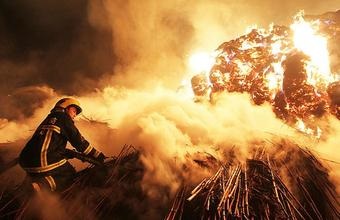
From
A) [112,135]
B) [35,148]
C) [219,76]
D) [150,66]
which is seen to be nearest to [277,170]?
[112,135]

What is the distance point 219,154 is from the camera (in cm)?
715

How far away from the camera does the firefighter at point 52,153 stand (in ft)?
18.0

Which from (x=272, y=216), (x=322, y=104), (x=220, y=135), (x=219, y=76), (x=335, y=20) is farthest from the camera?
(x=219, y=76)

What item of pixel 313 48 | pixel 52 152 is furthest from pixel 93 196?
pixel 313 48

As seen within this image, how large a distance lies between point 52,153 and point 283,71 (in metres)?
13.1

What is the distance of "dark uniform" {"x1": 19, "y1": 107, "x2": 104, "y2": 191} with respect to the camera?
5477 millimetres

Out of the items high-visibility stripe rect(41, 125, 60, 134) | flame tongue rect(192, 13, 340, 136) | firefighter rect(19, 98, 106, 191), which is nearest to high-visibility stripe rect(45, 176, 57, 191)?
firefighter rect(19, 98, 106, 191)

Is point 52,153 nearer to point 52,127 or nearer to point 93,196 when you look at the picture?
point 52,127

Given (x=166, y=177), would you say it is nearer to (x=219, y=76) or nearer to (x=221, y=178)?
(x=221, y=178)

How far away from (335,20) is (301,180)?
1390cm

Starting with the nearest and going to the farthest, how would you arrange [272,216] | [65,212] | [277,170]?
[272,216] → [65,212] → [277,170]

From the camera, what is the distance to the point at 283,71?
15.8m

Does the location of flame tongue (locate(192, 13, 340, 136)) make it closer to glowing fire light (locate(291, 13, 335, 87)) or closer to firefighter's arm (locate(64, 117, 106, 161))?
glowing fire light (locate(291, 13, 335, 87))

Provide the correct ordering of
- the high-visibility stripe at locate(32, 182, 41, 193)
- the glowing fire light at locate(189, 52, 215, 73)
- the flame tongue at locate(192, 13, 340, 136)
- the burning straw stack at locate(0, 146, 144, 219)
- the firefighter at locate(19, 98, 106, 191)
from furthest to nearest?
the glowing fire light at locate(189, 52, 215, 73) → the flame tongue at locate(192, 13, 340, 136) → the firefighter at locate(19, 98, 106, 191) → the high-visibility stripe at locate(32, 182, 41, 193) → the burning straw stack at locate(0, 146, 144, 219)
